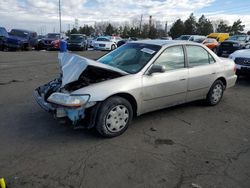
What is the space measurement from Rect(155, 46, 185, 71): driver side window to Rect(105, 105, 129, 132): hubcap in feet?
3.65

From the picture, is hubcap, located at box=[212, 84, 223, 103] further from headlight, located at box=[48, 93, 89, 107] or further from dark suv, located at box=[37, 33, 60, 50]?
dark suv, located at box=[37, 33, 60, 50]

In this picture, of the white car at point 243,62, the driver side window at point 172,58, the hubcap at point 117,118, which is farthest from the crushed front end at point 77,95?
the white car at point 243,62

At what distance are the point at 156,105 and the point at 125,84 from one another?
89 cm

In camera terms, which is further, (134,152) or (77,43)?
(77,43)

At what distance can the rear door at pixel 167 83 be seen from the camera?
4.08 metres

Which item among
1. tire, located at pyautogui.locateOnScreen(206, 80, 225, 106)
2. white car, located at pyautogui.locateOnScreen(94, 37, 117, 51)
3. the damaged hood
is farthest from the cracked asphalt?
white car, located at pyautogui.locateOnScreen(94, 37, 117, 51)

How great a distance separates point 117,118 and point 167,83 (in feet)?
4.01

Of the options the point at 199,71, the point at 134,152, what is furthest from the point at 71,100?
the point at 199,71

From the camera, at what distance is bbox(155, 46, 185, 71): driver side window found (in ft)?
14.2

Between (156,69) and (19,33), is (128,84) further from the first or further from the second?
(19,33)

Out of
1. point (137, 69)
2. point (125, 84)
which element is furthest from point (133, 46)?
point (125, 84)

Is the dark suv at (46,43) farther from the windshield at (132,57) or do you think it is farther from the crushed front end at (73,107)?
the crushed front end at (73,107)

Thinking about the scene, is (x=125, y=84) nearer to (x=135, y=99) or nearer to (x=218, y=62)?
(x=135, y=99)

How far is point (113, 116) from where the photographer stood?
3711 millimetres
